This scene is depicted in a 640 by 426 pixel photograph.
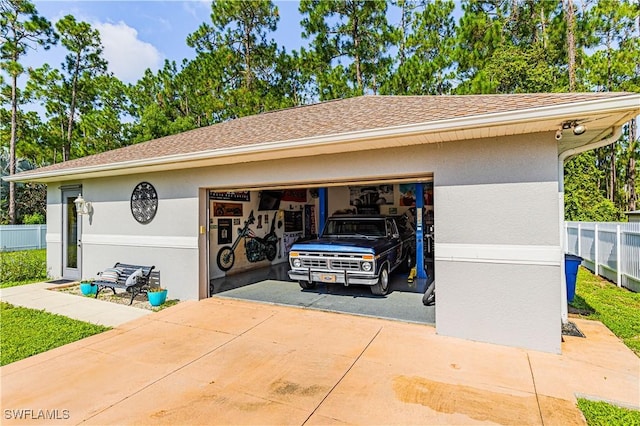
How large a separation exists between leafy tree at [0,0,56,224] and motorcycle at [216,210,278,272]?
1613 cm

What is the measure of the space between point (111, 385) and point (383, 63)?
17210mm

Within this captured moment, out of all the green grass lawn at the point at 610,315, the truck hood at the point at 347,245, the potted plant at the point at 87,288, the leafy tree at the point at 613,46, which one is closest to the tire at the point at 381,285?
the truck hood at the point at 347,245

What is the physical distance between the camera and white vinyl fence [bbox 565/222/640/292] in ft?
23.5

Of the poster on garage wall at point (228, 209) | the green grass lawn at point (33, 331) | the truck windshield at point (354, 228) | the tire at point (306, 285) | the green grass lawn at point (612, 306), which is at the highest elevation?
the poster on garage wall at point (228, 209)

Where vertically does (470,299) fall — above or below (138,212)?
below

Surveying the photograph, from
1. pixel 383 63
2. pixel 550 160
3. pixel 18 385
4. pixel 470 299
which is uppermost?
pixel 383 63

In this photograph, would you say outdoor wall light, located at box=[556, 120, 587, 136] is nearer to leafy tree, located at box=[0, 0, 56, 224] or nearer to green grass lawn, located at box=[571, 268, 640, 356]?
green grass lawn, located at box=[571, 268, 640, 356]

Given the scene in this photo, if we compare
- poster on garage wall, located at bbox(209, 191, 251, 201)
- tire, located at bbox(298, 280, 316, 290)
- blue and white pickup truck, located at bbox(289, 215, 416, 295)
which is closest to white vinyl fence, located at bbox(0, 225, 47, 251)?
poster on garage wall, located at bbox(209, 191, 251, 201)

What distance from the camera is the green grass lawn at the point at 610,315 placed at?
288 centimetres

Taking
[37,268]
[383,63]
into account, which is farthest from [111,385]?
[383,63]

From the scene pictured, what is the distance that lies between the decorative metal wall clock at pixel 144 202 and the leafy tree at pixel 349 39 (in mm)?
10848

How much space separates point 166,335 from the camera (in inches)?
196

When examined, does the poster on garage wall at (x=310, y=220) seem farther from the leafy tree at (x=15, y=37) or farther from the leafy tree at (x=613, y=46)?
the leafy tree at (x=15, y=37)

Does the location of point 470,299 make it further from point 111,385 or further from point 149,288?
point 149,288
